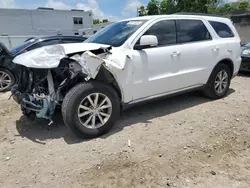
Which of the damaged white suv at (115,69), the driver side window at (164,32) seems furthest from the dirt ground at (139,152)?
the driver side window at (164,32)

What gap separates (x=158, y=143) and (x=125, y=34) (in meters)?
1.87

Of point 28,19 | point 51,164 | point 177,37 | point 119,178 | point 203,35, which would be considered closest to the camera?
point 119,178

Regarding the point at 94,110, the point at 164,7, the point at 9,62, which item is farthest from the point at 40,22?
the point at 94,110

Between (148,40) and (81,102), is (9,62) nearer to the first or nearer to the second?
(81,102)

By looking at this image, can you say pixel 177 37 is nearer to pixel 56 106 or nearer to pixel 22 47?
pixel 56 106

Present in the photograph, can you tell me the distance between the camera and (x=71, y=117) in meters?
3.26

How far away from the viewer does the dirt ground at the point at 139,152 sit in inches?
105

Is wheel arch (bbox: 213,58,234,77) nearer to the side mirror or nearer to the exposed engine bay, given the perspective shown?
the side mirror

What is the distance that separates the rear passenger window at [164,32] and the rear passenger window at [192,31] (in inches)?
6.9

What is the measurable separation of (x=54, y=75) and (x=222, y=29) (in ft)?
12.2

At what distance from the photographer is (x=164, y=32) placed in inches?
164

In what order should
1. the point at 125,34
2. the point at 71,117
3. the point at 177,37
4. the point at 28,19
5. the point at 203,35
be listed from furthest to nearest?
the point at 28,19
the point at 203,35
the point at 177,37
the point at 125,34
the point at 71,117

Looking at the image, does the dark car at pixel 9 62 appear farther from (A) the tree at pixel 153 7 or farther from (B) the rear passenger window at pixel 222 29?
(A) the tree at pixel 153 7

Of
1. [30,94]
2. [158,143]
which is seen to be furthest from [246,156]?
[30,94]
